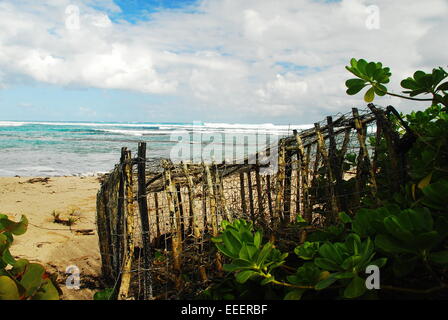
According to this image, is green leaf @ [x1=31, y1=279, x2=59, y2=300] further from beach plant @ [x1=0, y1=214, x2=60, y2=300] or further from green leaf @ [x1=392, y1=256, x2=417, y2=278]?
green leaf @ [x1=392, y1=256, x2=417, y2=278]

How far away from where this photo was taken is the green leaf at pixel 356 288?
4.59 feet

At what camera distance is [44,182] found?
11.4m

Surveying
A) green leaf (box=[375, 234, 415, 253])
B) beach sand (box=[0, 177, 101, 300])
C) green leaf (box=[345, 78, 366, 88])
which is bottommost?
beach sand (box=[0, 177, 101, 300])

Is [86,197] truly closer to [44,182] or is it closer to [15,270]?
[44,182]

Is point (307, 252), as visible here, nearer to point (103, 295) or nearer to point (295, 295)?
point (295, 295)

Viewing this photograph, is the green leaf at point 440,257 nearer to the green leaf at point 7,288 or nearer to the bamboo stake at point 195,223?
the green leaf at point 7,288

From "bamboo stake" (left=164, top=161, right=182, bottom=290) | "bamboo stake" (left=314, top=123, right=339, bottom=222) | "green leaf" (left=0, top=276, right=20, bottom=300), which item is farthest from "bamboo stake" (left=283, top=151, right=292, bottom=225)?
"green leaf" (left=0, top=276, right=20, bottom=300)

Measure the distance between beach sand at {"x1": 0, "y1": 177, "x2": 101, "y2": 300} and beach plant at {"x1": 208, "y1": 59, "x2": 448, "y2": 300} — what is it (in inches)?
114

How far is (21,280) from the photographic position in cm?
141

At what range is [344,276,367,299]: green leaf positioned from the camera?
1.40 m

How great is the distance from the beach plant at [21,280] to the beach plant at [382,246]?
741mm

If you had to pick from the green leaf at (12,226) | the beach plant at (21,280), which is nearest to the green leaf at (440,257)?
the beach plant at (21,280)
